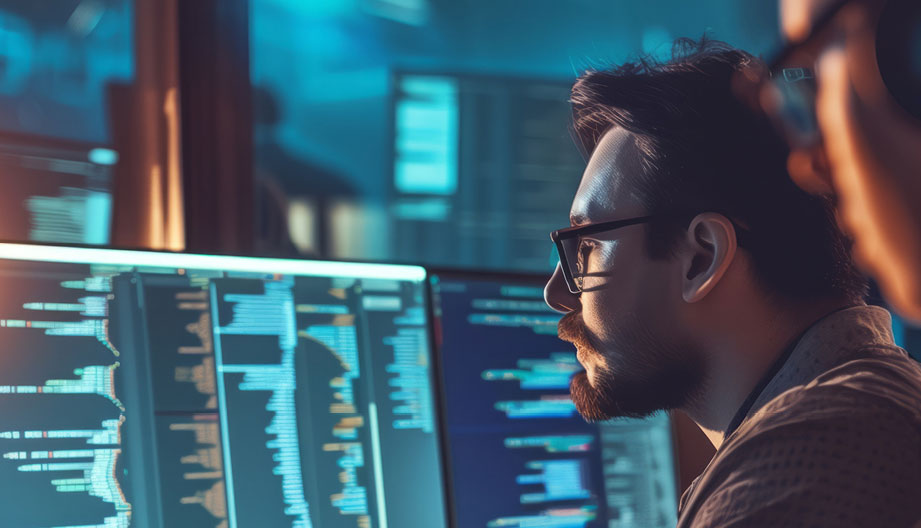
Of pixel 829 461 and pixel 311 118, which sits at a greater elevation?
pixel 311 118

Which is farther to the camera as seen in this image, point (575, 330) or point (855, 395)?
point (575, 330)

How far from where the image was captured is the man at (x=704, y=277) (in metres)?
0.71

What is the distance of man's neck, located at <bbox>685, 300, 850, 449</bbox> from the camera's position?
31.2 inches

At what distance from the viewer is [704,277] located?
795 millimetres

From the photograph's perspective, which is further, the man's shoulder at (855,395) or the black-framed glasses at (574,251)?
the black-framed glasses at (574,251)

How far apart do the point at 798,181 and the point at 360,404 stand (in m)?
0.52

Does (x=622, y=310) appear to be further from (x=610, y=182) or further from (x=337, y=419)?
(x=337, y=419)

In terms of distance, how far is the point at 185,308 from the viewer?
0.85m

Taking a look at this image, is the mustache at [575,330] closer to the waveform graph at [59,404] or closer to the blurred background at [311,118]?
the blurred background at [311,118]

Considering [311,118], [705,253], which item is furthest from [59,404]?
[311,118]

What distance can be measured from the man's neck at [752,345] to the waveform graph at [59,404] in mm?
578

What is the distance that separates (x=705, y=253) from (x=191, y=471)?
0.54m

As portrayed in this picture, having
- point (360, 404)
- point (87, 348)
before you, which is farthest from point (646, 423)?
point (87, 348)

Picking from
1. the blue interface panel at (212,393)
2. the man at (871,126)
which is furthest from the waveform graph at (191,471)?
the man at (871,126)
